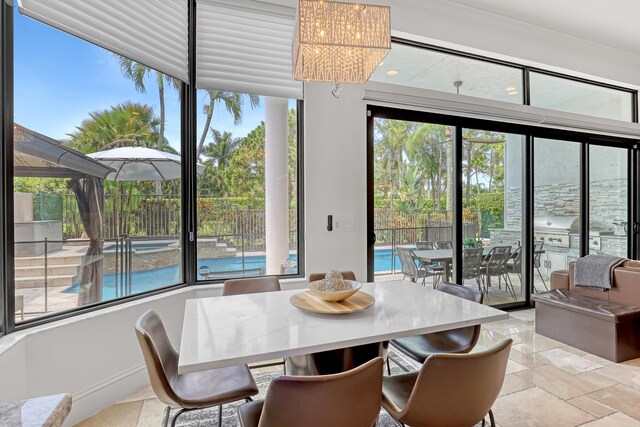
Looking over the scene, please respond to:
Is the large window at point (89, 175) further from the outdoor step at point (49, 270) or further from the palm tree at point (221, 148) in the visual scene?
the palm tree at point (221, 148)

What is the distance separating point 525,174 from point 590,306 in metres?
1.93

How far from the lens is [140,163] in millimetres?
2697

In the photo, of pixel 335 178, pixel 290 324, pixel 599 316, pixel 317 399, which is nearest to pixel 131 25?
pixel 335 178

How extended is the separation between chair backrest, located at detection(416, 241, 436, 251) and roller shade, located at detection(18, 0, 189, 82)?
2.94 meters

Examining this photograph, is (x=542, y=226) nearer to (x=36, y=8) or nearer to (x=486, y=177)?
(x=486, y=177)

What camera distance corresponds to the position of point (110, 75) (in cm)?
255

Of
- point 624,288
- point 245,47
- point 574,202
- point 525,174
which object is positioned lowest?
point 624,288

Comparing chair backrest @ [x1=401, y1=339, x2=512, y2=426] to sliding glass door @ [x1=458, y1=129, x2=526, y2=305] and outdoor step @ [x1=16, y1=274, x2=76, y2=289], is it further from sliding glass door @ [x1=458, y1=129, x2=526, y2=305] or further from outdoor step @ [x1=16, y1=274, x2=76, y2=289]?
sliding glass door @ [x1=458, y1=129, x2=526, y2=305]

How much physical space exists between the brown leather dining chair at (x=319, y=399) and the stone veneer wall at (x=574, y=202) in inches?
159

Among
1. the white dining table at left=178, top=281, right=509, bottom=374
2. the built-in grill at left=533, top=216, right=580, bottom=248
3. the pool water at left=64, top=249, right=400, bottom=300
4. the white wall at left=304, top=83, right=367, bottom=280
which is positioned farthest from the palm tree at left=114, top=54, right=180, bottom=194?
the built-in grill at left=533, top=216, right=580, bottom=248

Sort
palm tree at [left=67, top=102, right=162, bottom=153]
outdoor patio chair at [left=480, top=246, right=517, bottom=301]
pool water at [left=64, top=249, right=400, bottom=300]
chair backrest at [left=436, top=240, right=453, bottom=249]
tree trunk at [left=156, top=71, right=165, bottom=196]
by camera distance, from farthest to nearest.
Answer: outdoor patio chair at [left=480, top=246, right=517, bottom=301], chair backrest at [left=436, top=240, right=453, bottom=249], tree trunk at [left=156, top=71, right=165, bottom=196], pool water at [left=64, top=249, right=400, bottom=300], palm tree at [left=67, top=102, right=162, bottom=153]

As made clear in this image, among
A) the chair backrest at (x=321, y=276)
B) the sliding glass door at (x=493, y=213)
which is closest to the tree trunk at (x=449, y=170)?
the sliding glass door at (x=493, y=213)

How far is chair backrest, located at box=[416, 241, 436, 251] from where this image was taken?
13.1 ft

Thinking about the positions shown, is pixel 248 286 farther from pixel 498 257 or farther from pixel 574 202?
pixel 574 202
